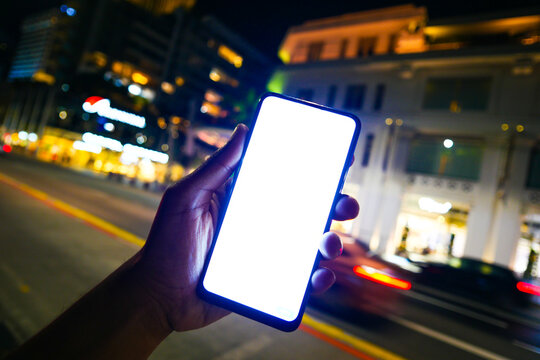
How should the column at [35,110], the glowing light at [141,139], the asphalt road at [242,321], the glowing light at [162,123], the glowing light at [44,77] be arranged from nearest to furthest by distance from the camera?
the asphalt road at [242,321], the glowing light at [162,123], the glowing light at [141,139], the column at [35,110], the glowing light at [44,77]

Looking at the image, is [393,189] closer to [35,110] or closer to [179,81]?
[179,81]

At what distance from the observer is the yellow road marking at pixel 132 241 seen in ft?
13.9

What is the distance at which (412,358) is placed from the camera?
426 centimetres

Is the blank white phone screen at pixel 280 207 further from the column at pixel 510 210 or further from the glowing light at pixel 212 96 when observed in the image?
the glowing light at pixel 212 96

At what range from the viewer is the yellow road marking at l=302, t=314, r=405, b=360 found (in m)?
4.16

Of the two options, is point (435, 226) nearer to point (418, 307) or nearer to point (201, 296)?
point (418, 307)

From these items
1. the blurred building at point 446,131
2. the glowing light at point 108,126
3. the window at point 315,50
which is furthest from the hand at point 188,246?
the glowing light at point 108,126

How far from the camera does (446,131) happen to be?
1689 cm

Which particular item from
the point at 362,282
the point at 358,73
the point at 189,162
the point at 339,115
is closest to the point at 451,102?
the point at 358,73

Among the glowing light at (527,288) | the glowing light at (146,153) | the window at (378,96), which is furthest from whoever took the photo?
the glowing light at (146,153)

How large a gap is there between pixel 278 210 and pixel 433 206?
699 inches

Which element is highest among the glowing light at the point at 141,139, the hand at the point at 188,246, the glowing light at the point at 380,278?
the glowing light at the point at 141,139

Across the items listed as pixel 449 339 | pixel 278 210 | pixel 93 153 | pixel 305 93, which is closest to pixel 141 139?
pixel 93 153

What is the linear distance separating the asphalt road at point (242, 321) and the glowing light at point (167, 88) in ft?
185
